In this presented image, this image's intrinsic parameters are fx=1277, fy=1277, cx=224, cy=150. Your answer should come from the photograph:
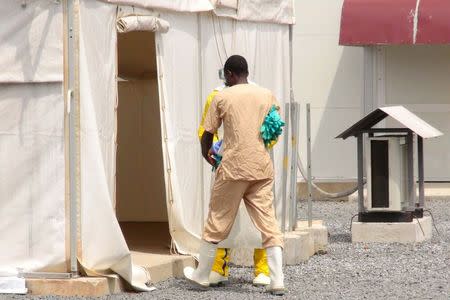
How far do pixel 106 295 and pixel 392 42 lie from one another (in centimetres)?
1065

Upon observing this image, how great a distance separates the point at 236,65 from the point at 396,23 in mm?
9869

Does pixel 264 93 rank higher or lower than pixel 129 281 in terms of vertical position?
higher

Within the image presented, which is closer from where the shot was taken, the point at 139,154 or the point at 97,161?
the point at 97,161

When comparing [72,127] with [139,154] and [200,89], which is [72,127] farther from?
[139,154]

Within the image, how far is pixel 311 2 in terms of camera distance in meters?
20.2

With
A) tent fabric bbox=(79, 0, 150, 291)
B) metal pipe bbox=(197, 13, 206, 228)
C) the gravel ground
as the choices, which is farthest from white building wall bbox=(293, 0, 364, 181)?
tent fabric bbox=(79, 0, 150, 291)

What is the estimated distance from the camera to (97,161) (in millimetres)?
9359

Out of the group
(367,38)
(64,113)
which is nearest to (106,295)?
(64,113)

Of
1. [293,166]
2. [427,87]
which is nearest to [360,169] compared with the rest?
[293,166]

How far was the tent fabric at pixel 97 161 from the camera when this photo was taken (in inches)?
364

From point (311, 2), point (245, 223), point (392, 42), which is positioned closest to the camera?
point (245, 223)

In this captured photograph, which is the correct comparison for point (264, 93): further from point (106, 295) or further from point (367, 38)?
point (367, 38)

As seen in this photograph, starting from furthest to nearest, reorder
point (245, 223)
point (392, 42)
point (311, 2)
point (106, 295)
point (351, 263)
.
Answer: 1. point (311, 2)
2. point (392, 42)
3. point (351, 263)
4. point (245, 223)
5. point (106, 295)

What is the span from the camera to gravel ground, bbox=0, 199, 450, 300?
948 centimetres
